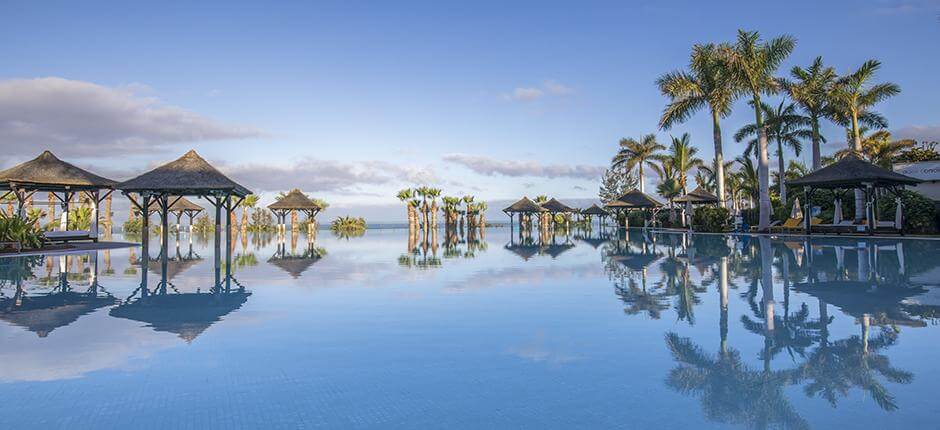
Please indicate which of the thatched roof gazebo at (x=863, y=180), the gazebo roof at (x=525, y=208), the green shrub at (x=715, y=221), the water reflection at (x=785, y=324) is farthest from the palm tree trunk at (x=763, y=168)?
the gazebo roof at (x=525, y=208)

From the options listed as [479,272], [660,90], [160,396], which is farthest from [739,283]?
[660,90]

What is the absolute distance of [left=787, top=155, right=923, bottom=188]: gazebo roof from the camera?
2019cm

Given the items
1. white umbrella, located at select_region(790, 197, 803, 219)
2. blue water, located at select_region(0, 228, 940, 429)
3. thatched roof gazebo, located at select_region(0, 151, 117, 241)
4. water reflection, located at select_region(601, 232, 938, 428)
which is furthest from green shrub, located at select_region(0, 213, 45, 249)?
white umbrella, located at select_region(790, 197, 803, 219)

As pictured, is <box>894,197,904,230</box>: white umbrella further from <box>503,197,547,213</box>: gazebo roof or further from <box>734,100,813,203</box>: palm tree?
<box>503,197,547,213</box>: gazebo roof

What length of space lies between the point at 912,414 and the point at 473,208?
47.1 meters

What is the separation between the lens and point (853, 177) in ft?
66.6

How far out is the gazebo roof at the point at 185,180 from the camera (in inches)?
681

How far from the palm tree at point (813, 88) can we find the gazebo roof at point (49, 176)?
31184mm

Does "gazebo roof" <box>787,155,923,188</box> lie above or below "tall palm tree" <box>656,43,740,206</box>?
below

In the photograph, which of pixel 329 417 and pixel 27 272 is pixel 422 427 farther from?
pixel 27 272

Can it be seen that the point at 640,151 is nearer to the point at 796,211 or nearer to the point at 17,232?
the point at 796,211

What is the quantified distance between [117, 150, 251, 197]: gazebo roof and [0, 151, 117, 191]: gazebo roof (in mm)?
4211

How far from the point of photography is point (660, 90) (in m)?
28.6

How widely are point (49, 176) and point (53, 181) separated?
29cm
